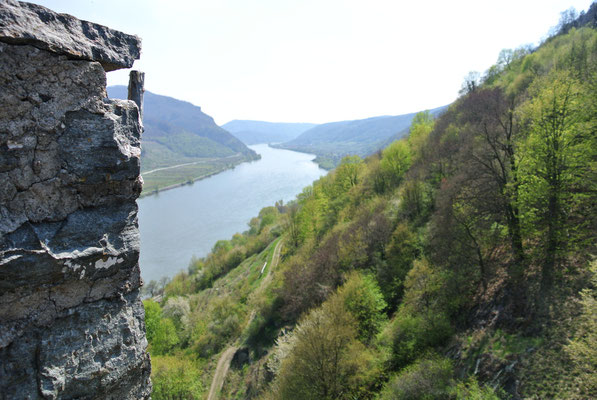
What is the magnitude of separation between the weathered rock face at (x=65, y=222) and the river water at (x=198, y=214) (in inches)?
2225

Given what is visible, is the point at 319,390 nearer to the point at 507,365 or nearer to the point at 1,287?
the point at 507,365

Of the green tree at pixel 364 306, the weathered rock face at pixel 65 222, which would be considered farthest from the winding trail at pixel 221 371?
the weathered rock face at pixel 65 222

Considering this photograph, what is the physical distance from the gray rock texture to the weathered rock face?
0.01m

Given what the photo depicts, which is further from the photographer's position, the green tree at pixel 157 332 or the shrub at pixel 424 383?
the green tree at pixel 157 332

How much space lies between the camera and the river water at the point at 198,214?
200 feet

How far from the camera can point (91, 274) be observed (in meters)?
2.84

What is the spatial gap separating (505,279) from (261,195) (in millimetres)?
88233

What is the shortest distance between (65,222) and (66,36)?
168 cm

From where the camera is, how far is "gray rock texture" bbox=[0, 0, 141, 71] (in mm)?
2297

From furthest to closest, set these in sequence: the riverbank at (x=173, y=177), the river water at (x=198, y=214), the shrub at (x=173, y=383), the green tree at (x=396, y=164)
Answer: the riverbank at (x=173, y=177) → the river water at (x=198, y=214) → the green tree at (x=396, y=164) → the shrub at (x=173, y=383)

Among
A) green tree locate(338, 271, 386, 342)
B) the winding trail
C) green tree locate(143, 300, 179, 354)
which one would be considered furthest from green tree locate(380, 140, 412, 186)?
green tree locate(143, 300, 179, 354)

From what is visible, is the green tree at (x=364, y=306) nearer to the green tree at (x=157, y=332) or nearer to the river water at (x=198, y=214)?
the green tree at (x=157, y=332)

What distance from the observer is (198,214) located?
84625 mm

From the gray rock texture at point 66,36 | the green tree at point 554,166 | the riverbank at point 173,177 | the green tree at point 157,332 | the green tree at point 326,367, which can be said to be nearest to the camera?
the gray rock texture at point 66,36
